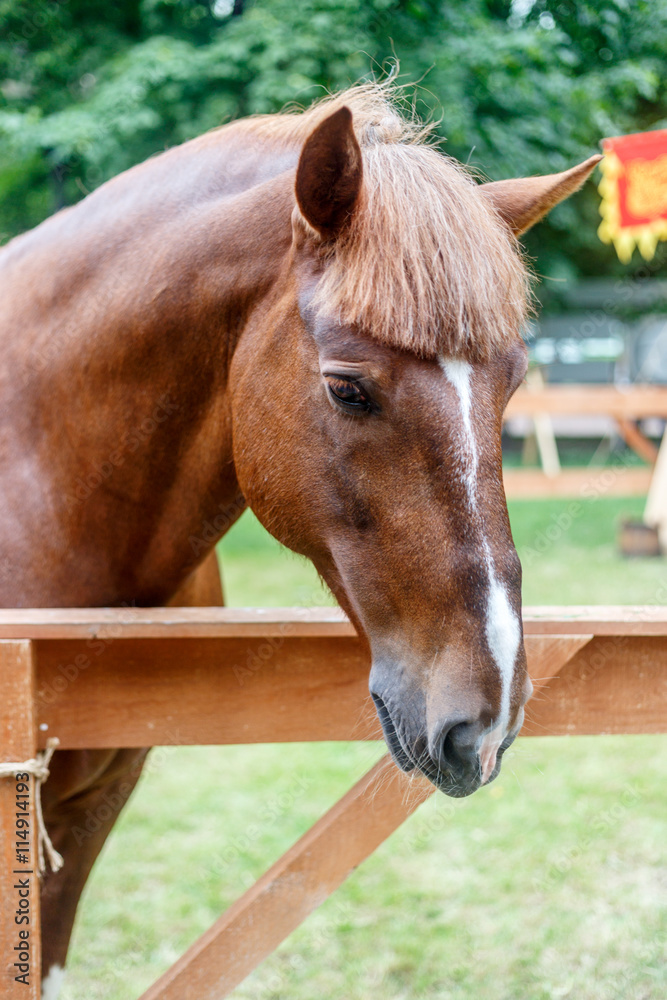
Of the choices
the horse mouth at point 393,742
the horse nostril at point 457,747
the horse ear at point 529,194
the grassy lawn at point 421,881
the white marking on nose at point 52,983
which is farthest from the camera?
the grassy lawn at point 421,881

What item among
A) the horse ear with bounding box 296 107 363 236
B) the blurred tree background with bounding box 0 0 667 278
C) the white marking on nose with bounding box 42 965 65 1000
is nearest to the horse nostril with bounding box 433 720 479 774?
the horse ear with bounding box 296 107 363 236

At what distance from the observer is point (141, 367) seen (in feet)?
6.16

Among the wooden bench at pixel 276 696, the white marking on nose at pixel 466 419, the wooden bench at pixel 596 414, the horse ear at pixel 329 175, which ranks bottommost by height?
the wooden bench at pixel 596 414

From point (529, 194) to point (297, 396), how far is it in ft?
2.28

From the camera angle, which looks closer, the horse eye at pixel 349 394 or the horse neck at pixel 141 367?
the horse eye at pixel 349 394

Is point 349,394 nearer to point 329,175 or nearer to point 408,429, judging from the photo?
point 408,429

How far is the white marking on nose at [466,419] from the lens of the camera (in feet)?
4.46

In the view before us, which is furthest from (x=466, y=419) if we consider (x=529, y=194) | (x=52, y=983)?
(x=52, y=983)

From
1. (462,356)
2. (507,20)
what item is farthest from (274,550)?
(462,356)

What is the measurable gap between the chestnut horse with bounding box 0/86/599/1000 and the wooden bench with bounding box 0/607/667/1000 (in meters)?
0.23

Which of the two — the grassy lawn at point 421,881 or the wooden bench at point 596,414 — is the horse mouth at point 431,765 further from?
the wooden bench at point 596,414

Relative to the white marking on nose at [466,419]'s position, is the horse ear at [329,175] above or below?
above

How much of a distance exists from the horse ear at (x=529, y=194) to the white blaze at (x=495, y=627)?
61 centimetres

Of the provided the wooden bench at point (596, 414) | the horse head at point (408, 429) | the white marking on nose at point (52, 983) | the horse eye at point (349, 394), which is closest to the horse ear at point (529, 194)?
the horse head at point (408, 429)
